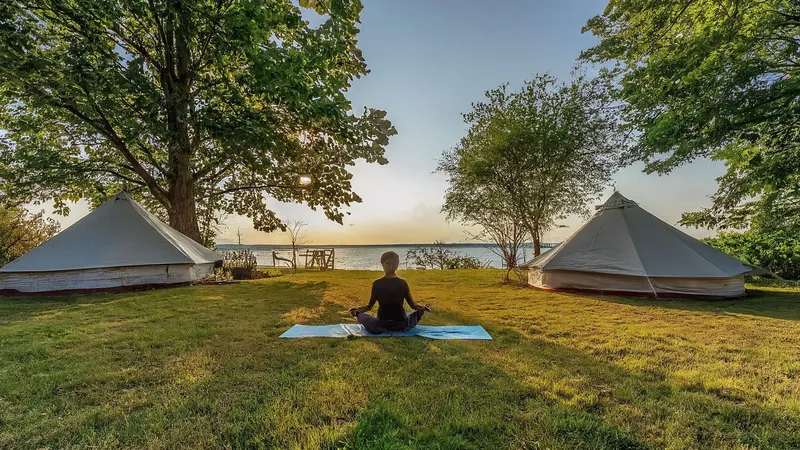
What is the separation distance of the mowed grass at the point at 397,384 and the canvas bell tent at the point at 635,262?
2693 millimetres

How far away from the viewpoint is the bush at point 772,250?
9.68 meters

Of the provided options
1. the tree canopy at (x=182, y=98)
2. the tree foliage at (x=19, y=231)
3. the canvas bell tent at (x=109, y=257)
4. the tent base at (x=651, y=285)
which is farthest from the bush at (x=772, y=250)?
the tree foliage at (x=19, y=231)

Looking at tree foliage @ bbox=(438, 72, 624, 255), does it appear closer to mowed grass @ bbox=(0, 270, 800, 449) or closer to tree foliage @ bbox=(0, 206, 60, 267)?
mowed grass @ bbox=(0, 270, 800, 449)

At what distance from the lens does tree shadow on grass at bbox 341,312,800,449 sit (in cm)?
192

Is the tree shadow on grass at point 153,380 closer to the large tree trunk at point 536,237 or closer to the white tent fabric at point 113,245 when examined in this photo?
the white tent fabric at point 113,245

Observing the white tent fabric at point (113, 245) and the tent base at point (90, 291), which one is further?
the white tent fabric at point (113, 245)

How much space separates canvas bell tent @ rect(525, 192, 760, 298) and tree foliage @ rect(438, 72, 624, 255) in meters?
4.34

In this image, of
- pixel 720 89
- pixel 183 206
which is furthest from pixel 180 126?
pixel 720 89

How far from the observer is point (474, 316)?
221 inches

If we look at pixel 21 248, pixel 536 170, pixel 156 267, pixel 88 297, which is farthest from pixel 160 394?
pixel 21 248

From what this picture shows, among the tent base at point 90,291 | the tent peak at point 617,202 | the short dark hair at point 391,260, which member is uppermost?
the tent peak at point 617,202

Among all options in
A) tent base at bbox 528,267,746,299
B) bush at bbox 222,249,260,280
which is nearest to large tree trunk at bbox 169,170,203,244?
bush at bbox 222,249,260,280

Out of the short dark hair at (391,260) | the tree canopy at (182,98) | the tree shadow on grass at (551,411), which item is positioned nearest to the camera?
the tree shadow on grass at (551,411)

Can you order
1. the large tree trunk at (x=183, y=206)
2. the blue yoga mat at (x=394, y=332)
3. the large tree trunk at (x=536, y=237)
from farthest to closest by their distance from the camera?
the large tree trunk at (x=536, y=237) < the large tree trunk at (x=183, y=206) < the blue yoga mat at (x=394, y=332)
